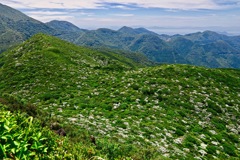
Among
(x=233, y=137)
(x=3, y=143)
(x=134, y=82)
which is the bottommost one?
(x=233, y=137)

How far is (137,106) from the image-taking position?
26719mm

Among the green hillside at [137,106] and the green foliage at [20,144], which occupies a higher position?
the green foliage at [20,144]

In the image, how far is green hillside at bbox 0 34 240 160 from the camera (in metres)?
17.6

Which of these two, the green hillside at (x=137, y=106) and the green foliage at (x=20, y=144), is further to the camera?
the green hillside at (x=137, y=106)

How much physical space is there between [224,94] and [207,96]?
444 cm

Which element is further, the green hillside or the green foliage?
the green hillside

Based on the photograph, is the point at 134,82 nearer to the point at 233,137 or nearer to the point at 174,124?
the point at 174,124

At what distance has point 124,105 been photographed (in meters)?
26.6

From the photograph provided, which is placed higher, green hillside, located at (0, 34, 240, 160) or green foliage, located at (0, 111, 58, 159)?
green foliage, located at (0, 111, 58, 159)

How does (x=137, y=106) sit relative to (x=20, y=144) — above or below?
below

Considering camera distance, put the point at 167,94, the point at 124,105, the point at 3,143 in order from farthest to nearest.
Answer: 1. the point at 167,94
2. the point at 124,105
3. the point at 3,143

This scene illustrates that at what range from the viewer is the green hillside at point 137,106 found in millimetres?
17578

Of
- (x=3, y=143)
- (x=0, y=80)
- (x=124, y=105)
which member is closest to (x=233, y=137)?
(x=124, y=105)

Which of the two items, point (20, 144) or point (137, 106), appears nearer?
point (20, 144)
